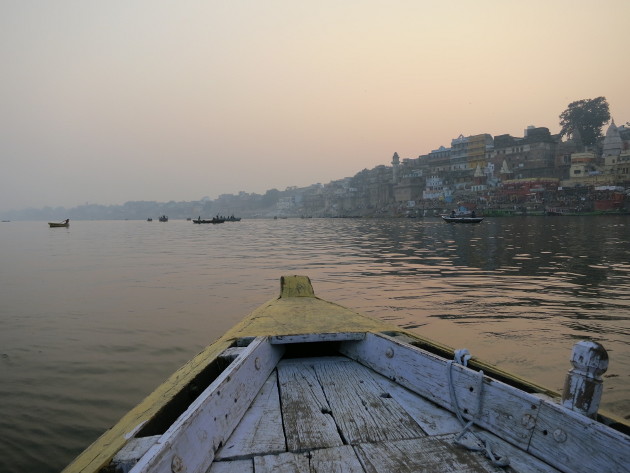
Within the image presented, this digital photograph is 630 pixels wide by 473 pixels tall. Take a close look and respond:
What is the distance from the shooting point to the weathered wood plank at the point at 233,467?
2.24 meters

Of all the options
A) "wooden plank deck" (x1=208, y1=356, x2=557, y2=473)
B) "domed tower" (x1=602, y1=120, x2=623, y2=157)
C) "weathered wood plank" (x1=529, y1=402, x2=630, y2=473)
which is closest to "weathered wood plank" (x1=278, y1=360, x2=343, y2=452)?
"wooden plank deck" (x1=208, y1=356, x2=557, y2=473)

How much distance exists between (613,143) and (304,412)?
105376 mm

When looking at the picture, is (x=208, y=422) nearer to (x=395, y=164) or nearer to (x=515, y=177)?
(x=515, y=177)

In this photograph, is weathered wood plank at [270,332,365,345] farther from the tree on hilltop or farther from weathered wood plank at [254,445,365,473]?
the tree on hilltop

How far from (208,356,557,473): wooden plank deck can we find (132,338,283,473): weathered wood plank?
8 centimetres

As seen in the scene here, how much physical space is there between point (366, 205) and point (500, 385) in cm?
14957

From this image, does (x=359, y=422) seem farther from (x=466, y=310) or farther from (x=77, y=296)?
(x=77, y=296)

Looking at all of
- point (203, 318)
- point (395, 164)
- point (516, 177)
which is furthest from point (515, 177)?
point (203, 318)

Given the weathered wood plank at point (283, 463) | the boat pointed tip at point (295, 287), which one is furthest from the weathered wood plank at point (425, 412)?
the boat pointed tip at point (295, 287)

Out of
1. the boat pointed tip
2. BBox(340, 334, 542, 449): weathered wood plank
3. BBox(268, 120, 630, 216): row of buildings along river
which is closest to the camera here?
BBox(340, 334, 542, 449): weathered wood plank

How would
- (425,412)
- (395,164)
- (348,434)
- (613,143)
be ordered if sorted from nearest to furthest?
(348,434) → (425,412) → (613,143) → (395,164)

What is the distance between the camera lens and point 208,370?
11.2 ft

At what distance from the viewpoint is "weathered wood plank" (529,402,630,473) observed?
6.32 feet

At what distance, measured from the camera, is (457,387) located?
9.59 ft
